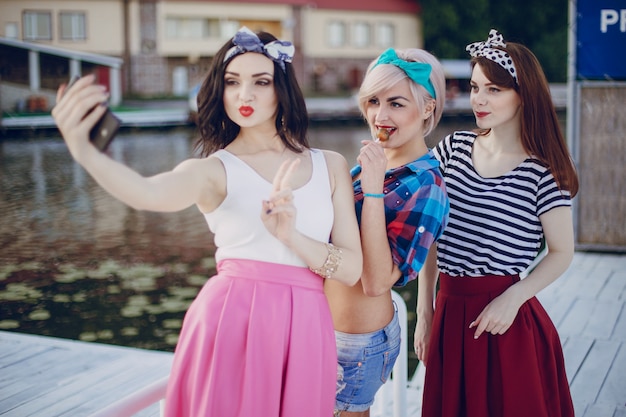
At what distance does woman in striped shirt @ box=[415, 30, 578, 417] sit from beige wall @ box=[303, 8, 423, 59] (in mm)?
34186

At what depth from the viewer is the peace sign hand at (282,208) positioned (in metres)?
1.70

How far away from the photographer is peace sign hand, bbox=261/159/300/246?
5.59 ft

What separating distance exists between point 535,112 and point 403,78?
0.38 m

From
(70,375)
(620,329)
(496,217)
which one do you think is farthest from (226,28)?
(496,217)

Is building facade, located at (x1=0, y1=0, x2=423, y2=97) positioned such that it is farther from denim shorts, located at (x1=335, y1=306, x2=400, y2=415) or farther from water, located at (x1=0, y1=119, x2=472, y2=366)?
denim shorts, located at (x1=335, y1=306, x2=400, y2=415)

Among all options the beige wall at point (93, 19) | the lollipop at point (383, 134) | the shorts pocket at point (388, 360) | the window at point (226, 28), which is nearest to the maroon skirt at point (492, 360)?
the shorts pocket at point (388, 360)

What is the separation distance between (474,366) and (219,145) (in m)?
0.96

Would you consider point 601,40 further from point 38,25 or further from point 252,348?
point 38,25

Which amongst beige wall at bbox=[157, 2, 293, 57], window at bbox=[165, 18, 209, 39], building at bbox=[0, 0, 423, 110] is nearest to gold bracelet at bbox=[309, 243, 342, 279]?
building at bbox=[0, 0, 423, 110]

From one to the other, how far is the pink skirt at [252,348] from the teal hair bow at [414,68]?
0.62m

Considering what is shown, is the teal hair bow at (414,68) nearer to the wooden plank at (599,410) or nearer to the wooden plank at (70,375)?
the wooden plank at (599,410)

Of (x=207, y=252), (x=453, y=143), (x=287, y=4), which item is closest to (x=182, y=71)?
(x=287, y=4)

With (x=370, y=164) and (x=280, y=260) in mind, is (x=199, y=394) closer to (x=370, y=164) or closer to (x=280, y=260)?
(x=280, y=260)

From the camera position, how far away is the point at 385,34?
3762 cm
